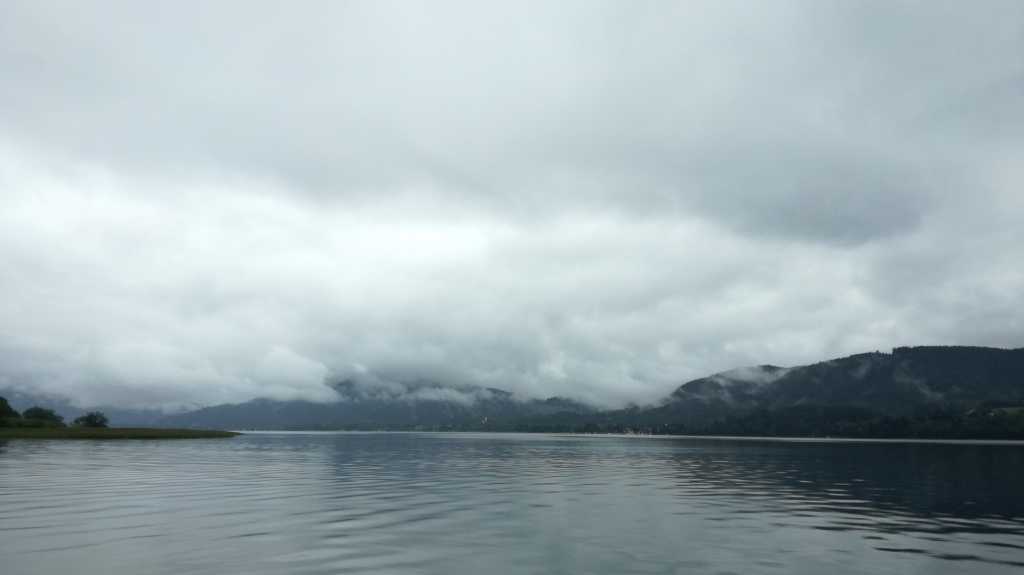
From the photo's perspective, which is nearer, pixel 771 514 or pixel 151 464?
pixel 771 514

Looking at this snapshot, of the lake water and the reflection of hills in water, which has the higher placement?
the lake water

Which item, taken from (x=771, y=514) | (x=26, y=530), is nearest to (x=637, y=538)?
(x=771, y=514)

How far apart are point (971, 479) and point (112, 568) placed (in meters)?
96.2

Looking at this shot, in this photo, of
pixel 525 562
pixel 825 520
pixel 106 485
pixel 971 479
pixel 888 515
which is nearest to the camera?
pixel 525 562

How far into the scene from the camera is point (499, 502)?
5888cm

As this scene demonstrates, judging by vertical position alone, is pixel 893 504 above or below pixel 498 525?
below

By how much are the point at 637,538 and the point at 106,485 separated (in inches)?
2285

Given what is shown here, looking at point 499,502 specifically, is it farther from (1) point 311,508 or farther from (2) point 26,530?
(2) point 26,530

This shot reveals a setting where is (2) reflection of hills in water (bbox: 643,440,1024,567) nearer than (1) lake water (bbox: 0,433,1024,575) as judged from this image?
No

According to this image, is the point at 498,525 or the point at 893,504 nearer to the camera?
Result: the point at 498,525

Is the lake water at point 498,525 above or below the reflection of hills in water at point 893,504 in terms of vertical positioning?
above

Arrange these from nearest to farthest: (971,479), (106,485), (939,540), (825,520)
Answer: (939,540) → (825,520) → (106,485) → (971,479)

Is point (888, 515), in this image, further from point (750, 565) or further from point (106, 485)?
point (106, 485)

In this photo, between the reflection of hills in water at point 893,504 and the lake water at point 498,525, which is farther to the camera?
the reflection of hills in water at point 893,504
